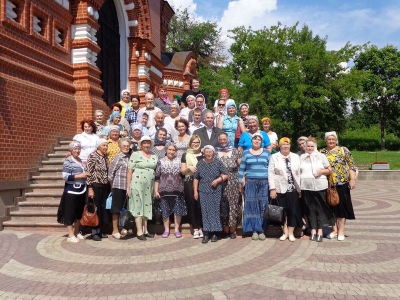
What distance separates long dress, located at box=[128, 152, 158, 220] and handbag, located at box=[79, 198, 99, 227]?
583 millimetres

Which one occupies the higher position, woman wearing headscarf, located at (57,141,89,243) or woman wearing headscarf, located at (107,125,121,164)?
woman wearing headscarf, located at (107,125,121,164)

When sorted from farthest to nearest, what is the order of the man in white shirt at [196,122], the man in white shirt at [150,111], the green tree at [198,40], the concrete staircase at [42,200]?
the green tree at [198,40] < the man in white shirt at [150,111] < the man in white shirt at [196,122] < the concrete staircase at [42,200]

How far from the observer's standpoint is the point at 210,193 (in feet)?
20.9

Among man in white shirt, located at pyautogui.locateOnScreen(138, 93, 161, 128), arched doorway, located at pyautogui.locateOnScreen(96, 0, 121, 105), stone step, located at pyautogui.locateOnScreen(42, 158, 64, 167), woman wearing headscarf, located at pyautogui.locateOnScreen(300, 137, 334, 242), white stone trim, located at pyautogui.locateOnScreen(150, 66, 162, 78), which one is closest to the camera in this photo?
woman wearing headscarf, located at pyautogui.locateOnScreen(300, 137, 334, 242)

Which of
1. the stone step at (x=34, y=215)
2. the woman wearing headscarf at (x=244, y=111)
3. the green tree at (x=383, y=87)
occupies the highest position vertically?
the green tree at (x=383, y=87)

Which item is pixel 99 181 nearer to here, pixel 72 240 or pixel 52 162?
pixel 72 240

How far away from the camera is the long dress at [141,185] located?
6417 millimetres

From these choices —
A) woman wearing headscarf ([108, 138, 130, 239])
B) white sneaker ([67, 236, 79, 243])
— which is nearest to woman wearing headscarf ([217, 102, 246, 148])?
woman wearing headscarf ([108, 138, 130, 239])

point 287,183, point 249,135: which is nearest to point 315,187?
point 287,183

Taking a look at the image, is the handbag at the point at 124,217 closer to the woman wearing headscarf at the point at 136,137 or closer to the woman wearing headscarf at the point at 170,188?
the woman wearing headscarf at the point at 170,188

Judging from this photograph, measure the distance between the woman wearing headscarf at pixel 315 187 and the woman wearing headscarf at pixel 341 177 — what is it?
20 centimetres

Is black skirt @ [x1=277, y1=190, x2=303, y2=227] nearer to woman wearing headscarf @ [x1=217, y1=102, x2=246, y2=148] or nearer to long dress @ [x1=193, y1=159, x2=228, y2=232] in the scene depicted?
long dress @ [x1=193, y1=159, x2=228, y2=232]

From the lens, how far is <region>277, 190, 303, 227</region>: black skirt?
6328mm

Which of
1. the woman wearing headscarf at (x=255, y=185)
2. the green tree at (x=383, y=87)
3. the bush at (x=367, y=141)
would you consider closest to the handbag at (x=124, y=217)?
the woman wearing headscarf at (x=255, y=185)
